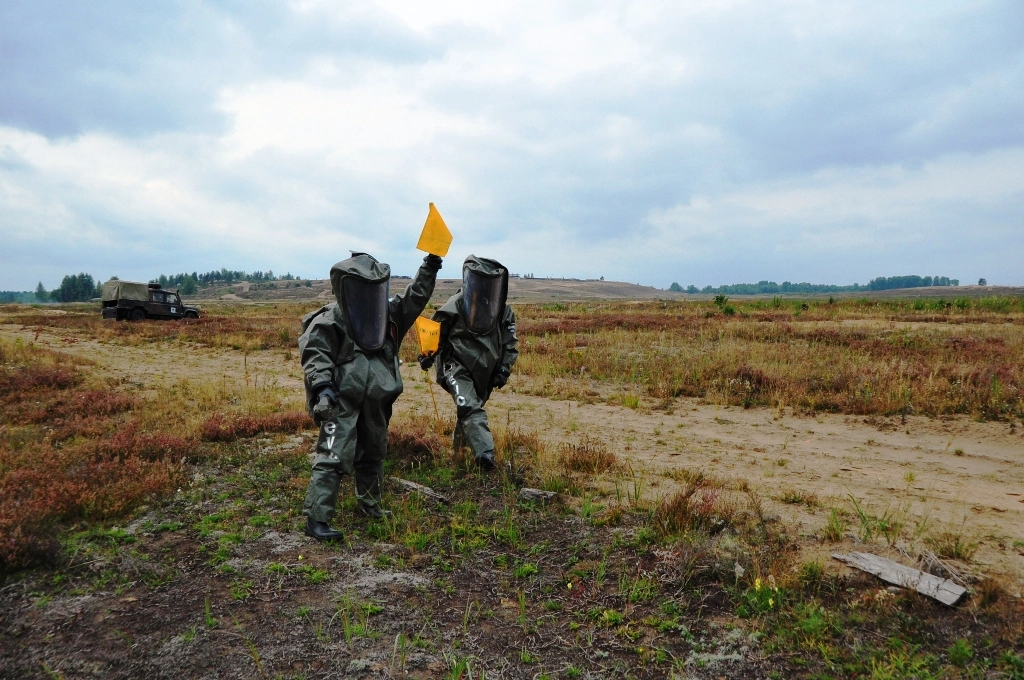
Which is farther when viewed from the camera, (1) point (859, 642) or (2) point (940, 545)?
(2) point (940, 545)

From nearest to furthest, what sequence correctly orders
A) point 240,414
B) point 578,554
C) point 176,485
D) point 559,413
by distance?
point 578,554
point 176,485
point 240,414
point 559,413

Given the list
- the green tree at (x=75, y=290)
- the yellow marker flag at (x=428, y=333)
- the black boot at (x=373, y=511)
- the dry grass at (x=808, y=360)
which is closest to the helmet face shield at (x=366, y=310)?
the yellow marker flag at (x=428, y=333)

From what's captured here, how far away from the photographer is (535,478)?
21.2 feet

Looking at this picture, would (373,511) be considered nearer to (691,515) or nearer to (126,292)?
(691,515)

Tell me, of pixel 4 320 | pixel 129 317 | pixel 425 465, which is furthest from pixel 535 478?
pixel 4 320

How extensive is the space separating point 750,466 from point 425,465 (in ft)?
12.6

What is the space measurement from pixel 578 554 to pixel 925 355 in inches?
468

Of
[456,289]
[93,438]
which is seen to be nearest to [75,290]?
[456,289]

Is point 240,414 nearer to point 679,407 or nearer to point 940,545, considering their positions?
point 679,407

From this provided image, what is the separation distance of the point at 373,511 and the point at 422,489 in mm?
713

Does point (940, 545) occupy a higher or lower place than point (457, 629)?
higher

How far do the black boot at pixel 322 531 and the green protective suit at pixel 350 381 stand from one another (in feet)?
0.22

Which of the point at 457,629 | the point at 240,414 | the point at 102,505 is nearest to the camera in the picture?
the point at 457,629

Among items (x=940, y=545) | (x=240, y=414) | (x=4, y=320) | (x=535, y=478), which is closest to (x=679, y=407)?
(x=535, y=478)
